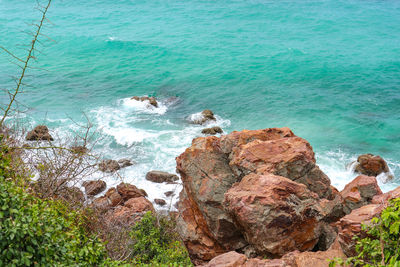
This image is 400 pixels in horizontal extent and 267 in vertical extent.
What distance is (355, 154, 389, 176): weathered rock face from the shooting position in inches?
890

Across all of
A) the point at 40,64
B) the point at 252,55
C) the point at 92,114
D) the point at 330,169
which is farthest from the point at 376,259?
the point at 40,64

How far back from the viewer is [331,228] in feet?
35.9

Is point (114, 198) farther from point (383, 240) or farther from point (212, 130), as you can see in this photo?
point (383, 240)

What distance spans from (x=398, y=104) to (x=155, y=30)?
32574 millimetres

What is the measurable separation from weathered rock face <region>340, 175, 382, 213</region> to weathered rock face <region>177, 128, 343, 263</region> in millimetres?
964

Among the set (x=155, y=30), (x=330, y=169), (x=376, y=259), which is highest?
(x=376, y=259)

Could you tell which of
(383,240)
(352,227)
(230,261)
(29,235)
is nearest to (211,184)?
(230,261)

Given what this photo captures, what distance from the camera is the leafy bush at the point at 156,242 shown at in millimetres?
13312

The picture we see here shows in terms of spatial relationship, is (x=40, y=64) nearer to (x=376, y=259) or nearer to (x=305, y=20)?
(x=305, y=20)

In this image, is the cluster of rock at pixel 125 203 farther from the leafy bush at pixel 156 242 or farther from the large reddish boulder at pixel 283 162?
the large reddish boulder at pixel 283 162

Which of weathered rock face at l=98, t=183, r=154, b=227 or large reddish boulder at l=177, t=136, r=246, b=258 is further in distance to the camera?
weathered rock face at l=98, t=183, r=154, b=227

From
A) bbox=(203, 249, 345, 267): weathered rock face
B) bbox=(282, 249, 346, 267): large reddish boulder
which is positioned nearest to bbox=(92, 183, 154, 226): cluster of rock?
bbox=(203, 249, 345, 267): weathered rock face

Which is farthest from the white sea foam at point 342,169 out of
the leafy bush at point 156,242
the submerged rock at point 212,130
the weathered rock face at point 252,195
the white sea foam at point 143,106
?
the white sea foam at point 143,106

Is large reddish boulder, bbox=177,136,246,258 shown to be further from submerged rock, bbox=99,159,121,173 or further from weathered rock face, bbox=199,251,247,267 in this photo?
submerged rock, bbox=99,159,121,173
